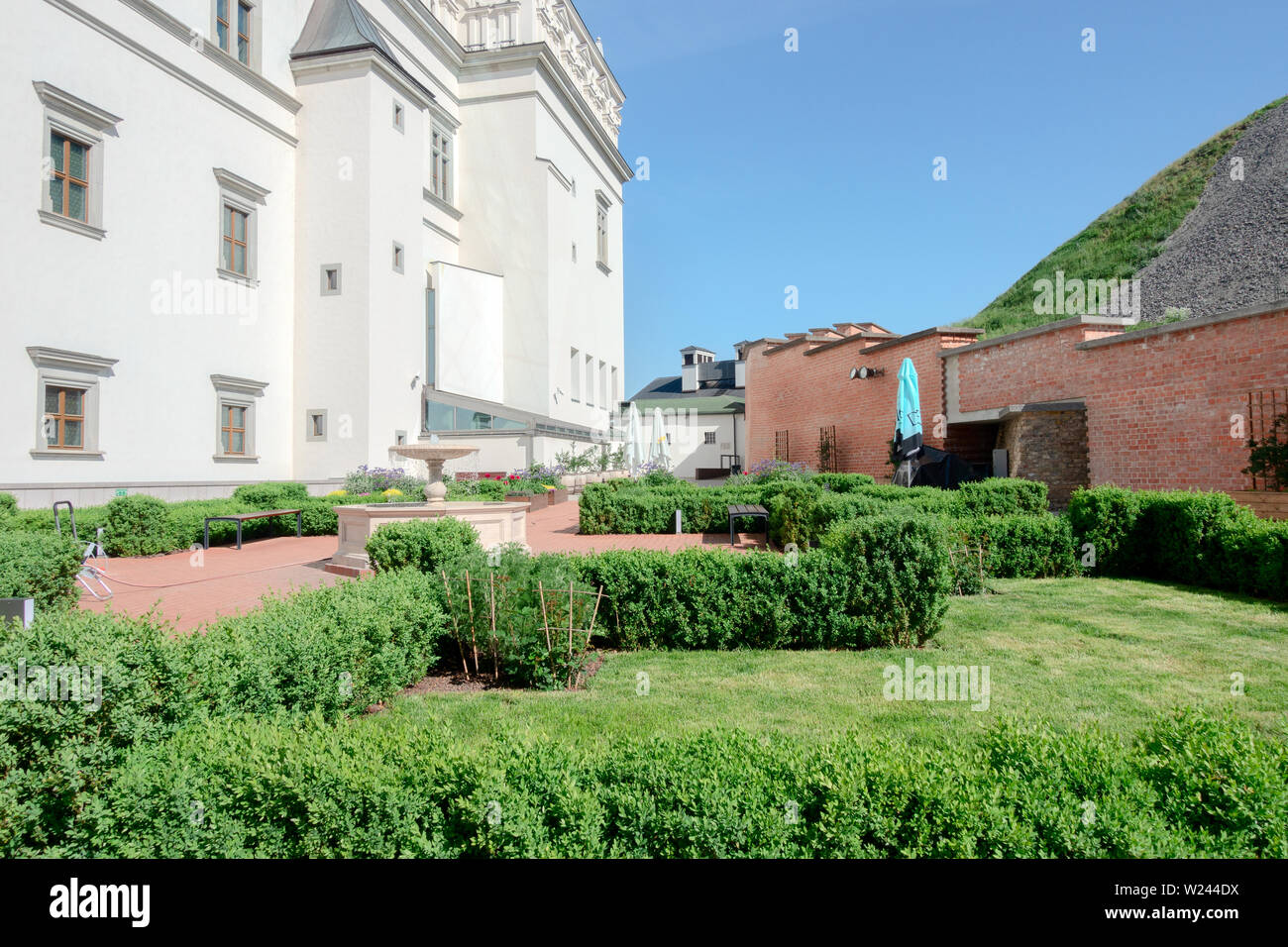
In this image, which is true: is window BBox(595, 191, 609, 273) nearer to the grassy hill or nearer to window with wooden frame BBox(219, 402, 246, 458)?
the grassy hill

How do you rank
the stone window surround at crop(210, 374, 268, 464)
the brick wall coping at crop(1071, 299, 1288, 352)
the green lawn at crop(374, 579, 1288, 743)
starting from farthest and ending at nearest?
the stone window surround at crop(210, 374, 268, 464) → the brick wall coping at crop(1071, 299, 1288, 352) → the green lawn at crop(374, 579, 1288, 743)

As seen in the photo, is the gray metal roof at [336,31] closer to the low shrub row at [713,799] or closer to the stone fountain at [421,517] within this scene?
the stone fountain at [421,517]

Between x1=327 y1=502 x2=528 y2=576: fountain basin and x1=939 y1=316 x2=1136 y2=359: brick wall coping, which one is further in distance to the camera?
x1=939 y1=316 x2=1136 y2=359: brick wall coping

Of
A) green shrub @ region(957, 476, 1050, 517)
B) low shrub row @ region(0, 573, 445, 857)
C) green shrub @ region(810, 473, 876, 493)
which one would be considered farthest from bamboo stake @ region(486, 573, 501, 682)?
green shrub @ region(810, 473, 876, 493)

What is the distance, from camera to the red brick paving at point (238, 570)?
8.39 meters

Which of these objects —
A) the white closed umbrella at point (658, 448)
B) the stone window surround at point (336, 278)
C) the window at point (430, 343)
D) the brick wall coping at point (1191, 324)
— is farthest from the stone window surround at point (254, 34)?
the brick wall coping at point (1191, 324)

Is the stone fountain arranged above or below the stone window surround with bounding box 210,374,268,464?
below

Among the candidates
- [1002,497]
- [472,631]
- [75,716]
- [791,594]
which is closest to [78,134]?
[472,631]

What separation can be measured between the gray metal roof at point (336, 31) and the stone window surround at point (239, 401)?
1051cm

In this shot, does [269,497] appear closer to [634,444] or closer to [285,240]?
[285,240]

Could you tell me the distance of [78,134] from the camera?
1516 centimetres

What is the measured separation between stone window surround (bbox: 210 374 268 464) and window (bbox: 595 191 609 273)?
67.7ft

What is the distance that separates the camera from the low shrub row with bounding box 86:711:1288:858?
2.54 metres

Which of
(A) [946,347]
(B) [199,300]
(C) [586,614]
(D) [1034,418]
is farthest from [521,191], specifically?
(C) [586,614]
